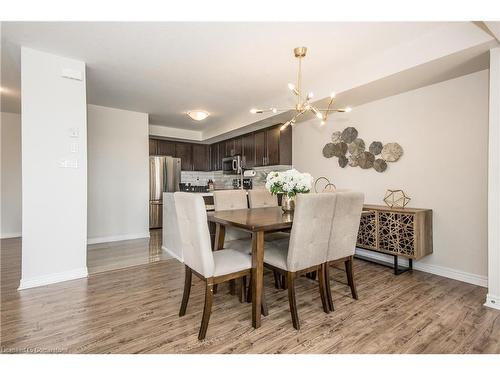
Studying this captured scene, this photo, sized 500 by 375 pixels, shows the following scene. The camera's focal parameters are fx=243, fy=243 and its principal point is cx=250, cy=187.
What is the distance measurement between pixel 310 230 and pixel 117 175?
163 inches

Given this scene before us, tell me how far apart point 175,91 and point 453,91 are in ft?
11.7

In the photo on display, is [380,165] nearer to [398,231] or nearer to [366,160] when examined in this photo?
[366,160]

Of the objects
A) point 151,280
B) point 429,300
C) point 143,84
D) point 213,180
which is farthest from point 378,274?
point 213,180

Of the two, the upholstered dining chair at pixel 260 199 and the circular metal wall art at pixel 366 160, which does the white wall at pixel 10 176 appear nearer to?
the upholstered dining chair at pixel 260 199

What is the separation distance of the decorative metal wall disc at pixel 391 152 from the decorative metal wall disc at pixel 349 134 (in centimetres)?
47

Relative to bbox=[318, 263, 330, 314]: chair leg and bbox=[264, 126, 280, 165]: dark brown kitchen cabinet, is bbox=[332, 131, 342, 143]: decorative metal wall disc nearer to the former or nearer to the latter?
bbox=[264, 126, 280, 165]: dark brown kitchen cabinet

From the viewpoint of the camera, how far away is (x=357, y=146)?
3.59 meters

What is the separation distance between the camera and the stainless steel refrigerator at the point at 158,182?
17.7 feet

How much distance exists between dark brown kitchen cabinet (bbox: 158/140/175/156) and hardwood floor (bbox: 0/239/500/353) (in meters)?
3.70

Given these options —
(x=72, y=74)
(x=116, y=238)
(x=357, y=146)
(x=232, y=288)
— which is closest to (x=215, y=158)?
(x=116, y=238)

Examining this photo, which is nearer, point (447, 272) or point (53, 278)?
point (53, 278)

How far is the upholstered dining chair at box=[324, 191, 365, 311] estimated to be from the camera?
79.7 inches
